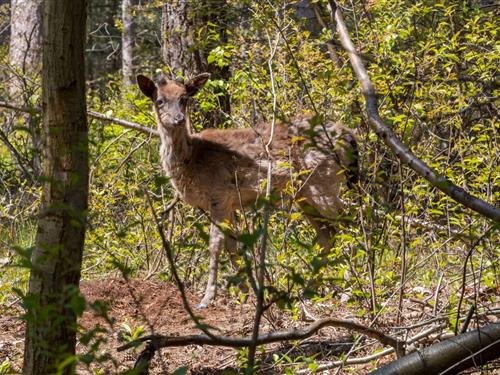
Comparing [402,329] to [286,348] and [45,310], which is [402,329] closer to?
[286,348]

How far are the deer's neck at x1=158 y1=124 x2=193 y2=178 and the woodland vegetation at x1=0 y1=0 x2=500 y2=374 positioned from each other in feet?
1.04

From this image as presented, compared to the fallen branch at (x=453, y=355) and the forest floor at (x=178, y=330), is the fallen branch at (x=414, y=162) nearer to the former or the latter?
the fallen branch at (x=453, y=355)

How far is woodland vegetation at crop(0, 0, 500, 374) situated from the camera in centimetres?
369

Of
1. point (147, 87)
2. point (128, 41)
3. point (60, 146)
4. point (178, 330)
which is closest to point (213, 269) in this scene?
point (178, 330)

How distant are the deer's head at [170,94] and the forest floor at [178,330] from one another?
6.73 ft

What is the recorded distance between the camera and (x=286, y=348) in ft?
19.3

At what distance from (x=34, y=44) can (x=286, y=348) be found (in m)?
13.6

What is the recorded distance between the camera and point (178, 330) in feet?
22.5

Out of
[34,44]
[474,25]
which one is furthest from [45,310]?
[34,44]

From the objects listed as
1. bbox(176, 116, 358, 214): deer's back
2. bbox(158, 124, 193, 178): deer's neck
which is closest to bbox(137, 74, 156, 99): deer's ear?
bbox(158, 124, 193, 178): deer's neck

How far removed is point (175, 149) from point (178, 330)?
3062mm

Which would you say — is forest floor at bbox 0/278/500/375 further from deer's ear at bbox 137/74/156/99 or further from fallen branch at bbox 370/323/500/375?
deer's ear at bbox 137/74/156/99

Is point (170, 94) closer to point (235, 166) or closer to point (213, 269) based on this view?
point (235, 166)

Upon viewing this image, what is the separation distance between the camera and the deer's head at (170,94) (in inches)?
358
